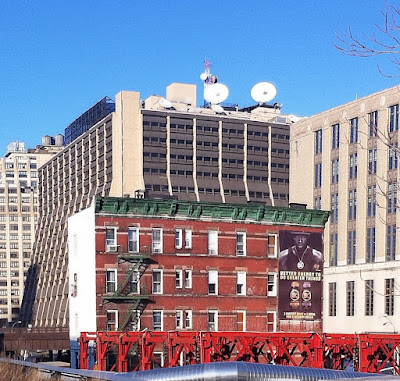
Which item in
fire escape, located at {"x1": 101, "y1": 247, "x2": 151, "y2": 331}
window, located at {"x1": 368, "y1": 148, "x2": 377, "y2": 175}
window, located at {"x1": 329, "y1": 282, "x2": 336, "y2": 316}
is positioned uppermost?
window, located at {"x1": 368, "y1": 148, "x2": 377, "y2": 175}

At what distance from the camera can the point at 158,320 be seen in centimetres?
6278

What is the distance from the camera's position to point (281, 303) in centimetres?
6625

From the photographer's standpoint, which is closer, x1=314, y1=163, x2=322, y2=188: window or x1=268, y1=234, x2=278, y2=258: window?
x1=268, y1=234, x2=278, y2=258: window

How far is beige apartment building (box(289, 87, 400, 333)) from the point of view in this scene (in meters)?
93.5

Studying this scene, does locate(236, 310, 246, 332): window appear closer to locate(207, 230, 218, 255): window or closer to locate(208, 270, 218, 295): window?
locate(208, 270, 218, 295): window

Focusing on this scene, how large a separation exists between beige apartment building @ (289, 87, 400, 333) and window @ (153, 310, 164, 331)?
1411 inches

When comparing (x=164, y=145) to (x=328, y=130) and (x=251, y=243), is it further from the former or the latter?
(x=251, y=243)

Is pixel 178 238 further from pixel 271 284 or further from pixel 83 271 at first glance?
pixel 271 284

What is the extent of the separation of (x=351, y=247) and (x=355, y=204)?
17.9 feet

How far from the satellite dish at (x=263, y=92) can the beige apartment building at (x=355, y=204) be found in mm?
47737

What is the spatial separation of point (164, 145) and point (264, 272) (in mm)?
84830

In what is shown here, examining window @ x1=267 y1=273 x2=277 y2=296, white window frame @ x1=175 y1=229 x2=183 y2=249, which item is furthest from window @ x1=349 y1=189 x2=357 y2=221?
white window frame @ x1=175 y1=229 x2=183 y2=249

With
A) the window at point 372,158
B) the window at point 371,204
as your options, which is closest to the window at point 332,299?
the window at point 371,204

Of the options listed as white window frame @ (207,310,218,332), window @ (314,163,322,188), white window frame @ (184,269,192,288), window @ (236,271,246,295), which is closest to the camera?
white window frame @ (184,269,192,288)
